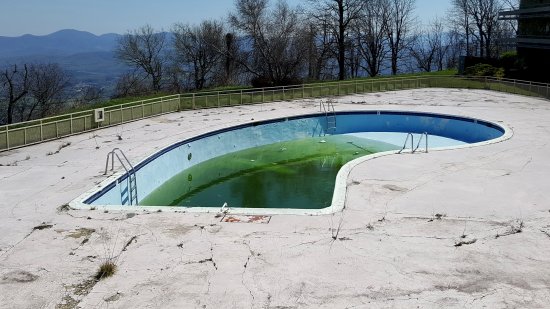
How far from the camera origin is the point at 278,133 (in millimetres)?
22906

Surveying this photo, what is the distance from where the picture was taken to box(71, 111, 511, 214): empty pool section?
1316 centimetres

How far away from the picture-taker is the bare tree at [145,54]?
6175cm

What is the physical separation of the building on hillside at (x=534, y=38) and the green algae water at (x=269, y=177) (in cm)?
2460

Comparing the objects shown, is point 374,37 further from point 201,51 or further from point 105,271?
point 105,271

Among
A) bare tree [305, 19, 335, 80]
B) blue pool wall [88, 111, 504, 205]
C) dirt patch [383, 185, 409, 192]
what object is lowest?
dirt patch [383, 185, 409, 192]

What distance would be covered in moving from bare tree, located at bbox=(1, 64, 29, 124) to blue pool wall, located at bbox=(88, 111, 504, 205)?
1157 inches

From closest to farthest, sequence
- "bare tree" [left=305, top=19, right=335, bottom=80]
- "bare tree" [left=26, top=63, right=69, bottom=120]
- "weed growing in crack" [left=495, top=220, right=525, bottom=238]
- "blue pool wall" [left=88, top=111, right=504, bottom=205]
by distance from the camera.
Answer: "weed growing in crack" [left=495, top=220, right=525, bottom=238] < "blue pool wall" [left=88, top=111, right=504, bottom=205] < "bare tree" [left=26, top=63, right=69, bottom=120] < "bare tree" [left=305, top=19, right=335, bottom=80]

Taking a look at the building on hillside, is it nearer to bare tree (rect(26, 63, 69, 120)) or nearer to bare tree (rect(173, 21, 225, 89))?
bare tree (rect(173, 21, 225, 89))

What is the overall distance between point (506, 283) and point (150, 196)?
10.7 m

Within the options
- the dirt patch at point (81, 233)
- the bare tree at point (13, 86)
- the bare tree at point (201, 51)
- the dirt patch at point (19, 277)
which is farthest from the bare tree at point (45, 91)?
the dirt patch at point (19, 277)

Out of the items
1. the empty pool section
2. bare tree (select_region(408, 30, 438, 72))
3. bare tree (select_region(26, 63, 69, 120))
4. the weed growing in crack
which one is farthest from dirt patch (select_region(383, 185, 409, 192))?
bare tree (select_region(408, 30, 438, 72))

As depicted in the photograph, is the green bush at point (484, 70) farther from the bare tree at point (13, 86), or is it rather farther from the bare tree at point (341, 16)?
the bare tree at point (13, 86)

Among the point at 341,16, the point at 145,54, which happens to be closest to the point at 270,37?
the point at 341,16

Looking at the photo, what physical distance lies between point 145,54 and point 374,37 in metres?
31.6
